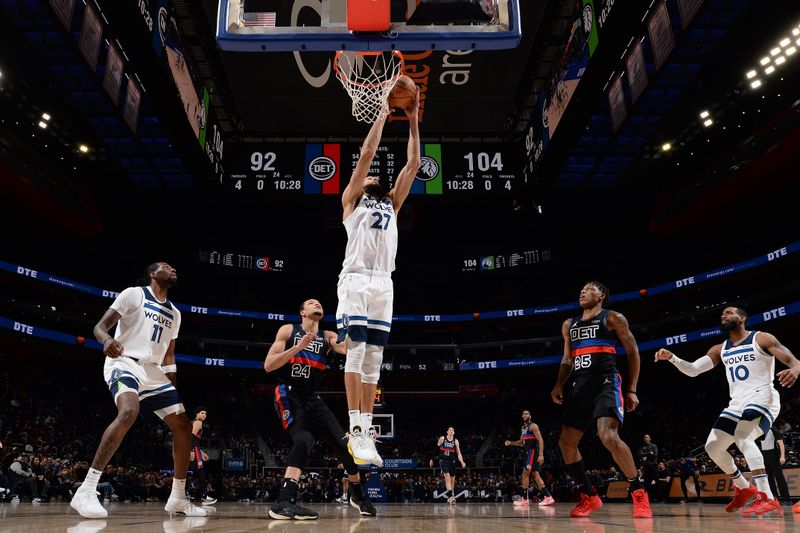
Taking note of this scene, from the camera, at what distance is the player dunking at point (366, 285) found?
4535 mm

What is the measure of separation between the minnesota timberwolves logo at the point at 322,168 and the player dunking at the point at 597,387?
775 centimetres

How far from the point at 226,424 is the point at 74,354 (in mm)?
7157

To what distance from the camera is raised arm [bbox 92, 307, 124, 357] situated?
4887 mm

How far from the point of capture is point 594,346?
6.14 metres

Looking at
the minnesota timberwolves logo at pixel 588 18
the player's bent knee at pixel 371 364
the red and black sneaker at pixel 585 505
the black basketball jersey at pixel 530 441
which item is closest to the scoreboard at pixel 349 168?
A: the minnesota timberwolves logo at pixel 588 18

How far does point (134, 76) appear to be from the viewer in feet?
40.9

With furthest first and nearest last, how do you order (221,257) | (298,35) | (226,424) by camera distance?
(221,257) → (226,424) → (298,35)

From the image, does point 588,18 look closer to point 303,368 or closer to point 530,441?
Result: point 530,441

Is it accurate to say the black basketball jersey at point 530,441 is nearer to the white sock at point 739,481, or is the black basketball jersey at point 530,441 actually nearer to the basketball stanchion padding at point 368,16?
the white sock at point 739,481

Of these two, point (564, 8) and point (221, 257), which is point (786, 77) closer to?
point (564, 8)

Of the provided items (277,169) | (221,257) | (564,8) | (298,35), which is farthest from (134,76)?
(221,257)

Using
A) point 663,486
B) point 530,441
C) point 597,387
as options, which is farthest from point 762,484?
point 663,486

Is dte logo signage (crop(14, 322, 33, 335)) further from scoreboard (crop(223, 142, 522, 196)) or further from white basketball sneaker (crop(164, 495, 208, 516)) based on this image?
white basketball sneaker (crop(164, 495, 208, 516))

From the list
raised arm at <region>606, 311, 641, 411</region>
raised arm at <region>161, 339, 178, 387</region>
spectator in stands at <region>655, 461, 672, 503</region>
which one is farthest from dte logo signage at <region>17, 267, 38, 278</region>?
raised arm at <region>606, 311, 641, 411</region>
